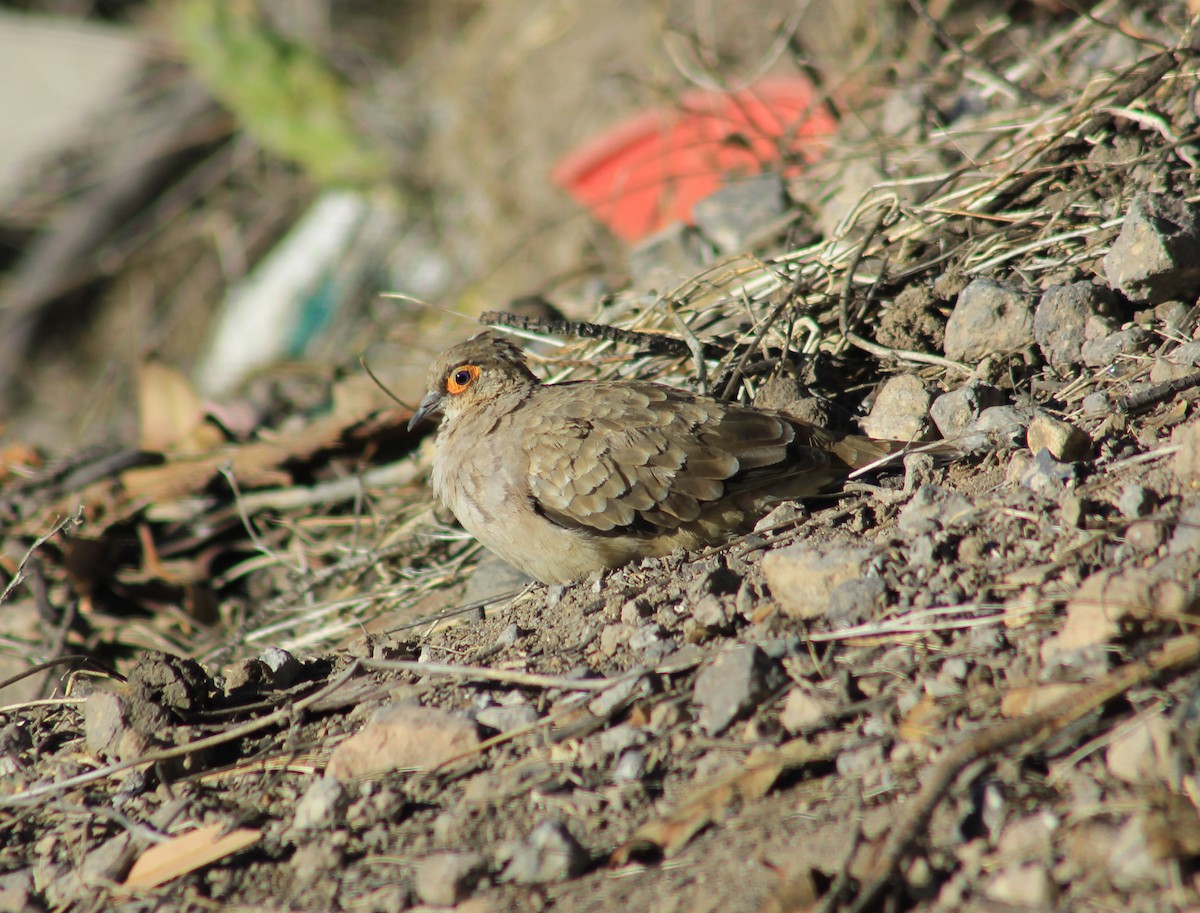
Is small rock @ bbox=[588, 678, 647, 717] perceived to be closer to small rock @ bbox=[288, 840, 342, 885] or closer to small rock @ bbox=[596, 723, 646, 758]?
small rock @ bbox=[596, 723, 646, 758]

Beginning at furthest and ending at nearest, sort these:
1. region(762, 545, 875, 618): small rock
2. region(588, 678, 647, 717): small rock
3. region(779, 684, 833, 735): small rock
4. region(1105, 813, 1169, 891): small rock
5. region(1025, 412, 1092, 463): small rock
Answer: region(1025, 412, 1092, 463): small rock → region(762, 545, 875, 618): small rock → region(588, 678, 647, 717): small rock → region(779, 684, 833, 735): small rock → region(1105, 813, 1169, 891): small rock

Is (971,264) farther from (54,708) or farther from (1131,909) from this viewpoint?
(54,708)

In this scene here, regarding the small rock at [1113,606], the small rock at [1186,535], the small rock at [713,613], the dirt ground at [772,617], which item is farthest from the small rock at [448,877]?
the small rock at [1186,535]

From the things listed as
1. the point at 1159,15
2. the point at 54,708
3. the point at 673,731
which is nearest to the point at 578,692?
the point at 673,731

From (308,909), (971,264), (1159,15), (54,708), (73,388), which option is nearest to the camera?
(308,909)

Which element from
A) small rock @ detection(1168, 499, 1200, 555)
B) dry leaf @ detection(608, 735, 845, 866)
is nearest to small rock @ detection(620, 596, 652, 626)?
dry leaf @ detection(608, 735, 845, 866)

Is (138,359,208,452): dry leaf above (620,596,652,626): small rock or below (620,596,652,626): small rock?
below

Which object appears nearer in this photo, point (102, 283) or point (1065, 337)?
point (1065, 337)
